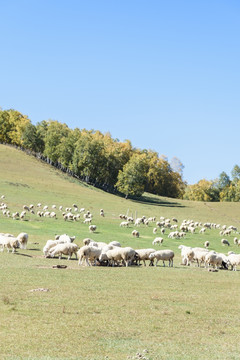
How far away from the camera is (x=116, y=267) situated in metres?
28.4

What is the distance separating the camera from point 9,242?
30891mm

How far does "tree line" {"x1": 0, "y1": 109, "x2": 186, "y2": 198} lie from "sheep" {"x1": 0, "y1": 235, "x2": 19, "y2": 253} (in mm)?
79462

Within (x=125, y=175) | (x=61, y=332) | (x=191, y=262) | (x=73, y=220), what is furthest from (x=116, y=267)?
(x=125, y=175)

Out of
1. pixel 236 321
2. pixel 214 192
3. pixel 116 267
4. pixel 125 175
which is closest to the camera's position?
pixel 236 321

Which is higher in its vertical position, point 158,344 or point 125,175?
point 125,175

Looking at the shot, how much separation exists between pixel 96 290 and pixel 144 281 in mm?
4119

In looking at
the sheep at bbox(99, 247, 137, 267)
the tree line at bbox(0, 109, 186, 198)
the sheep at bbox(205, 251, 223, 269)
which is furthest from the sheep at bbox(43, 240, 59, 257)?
the tree line at bbox(0, 109, 186, 198)

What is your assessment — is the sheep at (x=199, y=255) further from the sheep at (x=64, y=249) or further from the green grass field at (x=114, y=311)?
the sheep at (x=64, y=249)

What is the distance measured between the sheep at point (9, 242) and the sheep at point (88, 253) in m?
5.05

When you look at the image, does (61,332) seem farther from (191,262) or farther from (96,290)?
(191,262)

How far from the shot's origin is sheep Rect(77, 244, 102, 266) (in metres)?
27.8

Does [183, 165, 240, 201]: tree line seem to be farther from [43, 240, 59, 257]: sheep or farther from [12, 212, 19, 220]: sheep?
[43, 240, 59, 257]: sheep

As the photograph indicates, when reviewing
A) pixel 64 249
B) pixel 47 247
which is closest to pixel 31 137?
pixel 47 247

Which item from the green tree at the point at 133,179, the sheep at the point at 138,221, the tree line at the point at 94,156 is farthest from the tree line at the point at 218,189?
the sheep at the point at 138,221
